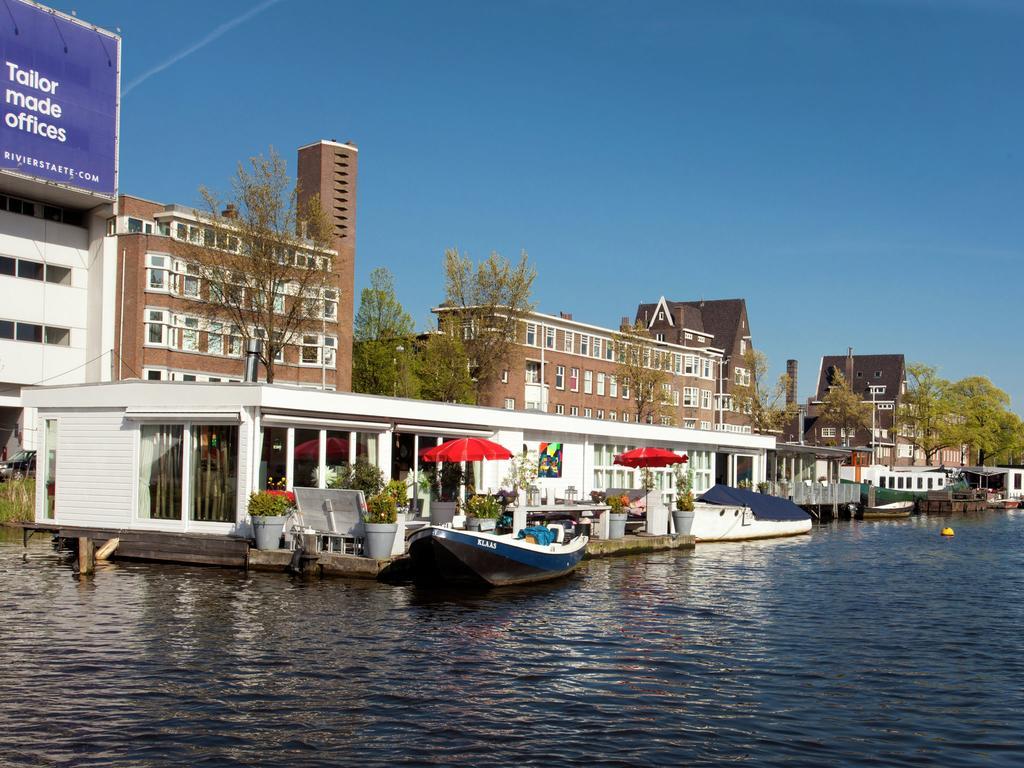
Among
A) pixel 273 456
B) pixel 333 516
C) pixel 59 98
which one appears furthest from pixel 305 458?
pixel 59 98

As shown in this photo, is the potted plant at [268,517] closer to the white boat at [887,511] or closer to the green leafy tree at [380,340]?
the green leafy tree at [380,340]

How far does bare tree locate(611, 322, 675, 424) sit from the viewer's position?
281 feet

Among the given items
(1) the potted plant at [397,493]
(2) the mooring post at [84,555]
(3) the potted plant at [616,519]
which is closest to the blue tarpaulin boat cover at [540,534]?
(1) the potted plant at [397,493]

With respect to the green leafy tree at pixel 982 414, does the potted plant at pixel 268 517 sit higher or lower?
lower

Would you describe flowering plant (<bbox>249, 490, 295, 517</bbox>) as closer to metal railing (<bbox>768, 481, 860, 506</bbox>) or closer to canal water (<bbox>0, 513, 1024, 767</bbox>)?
canal water (<bbox>0, 513, 1024, 767</bbox>)

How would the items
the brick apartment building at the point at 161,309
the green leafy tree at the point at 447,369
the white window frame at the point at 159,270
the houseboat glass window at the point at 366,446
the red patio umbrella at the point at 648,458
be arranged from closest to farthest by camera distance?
the houseboat glass window at the point at 366,446 < the red patio umbrella at the point at 648,458 < the brick apartment building at the point at 161,309 < the white window frame at the point at 159,270 < the green leafy tree at the point at 447,369

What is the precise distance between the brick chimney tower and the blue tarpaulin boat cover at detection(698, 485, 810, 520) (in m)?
33.7

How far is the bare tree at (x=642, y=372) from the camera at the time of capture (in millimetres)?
85688

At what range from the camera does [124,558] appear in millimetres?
31609

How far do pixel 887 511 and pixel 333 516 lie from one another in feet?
206

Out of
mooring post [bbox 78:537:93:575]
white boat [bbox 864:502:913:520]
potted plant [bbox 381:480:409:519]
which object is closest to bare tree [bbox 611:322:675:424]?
white boat [bbox 864:502:913:520]

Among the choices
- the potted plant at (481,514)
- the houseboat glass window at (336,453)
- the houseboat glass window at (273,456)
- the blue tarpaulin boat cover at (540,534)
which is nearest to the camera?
the blue tarpaulin boat cover at (540,534)

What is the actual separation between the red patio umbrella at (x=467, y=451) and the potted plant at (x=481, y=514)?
2670mm

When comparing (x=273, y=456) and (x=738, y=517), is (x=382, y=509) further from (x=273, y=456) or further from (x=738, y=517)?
(x=738, y=517)
